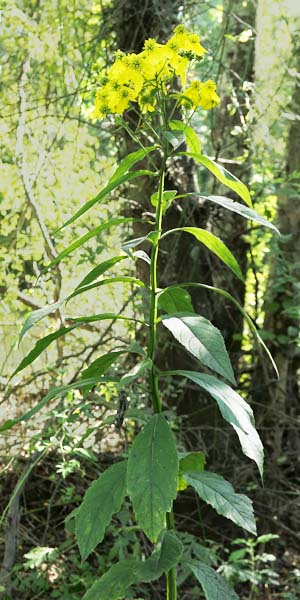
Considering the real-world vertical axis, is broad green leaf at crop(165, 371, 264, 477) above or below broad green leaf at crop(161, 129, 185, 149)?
below

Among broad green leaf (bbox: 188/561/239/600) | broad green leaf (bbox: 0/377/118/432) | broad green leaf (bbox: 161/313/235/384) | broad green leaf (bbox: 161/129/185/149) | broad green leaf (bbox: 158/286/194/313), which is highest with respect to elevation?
broad green leaf (bbox: 161/129/185/149)

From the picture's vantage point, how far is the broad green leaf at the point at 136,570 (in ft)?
5.10

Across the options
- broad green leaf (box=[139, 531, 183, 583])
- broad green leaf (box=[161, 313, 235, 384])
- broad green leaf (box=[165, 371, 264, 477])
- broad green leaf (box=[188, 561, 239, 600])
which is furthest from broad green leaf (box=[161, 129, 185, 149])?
broad green leaf (box=[188, 561, 239, 600])

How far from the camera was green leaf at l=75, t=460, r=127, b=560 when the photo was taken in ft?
4.67

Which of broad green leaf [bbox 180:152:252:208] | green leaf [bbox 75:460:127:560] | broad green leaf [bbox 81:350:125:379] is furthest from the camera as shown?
broad green leaf [bbox 81:350:125:379]

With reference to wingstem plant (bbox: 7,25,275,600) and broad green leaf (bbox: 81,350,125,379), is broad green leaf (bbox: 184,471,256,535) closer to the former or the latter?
wingstem plant (bbox: 7,25,275,600)

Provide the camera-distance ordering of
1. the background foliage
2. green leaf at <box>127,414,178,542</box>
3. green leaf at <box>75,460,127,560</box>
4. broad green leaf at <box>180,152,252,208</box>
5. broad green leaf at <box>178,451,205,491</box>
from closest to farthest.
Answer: green leaf at <box>127,414,178,542</box> < green leaf at <box>75,460,127,560</box> < broad green leaf at <box>180,152,252,208</box> < broad green leaf at <box>178,451,205,491</box> < the background foliage

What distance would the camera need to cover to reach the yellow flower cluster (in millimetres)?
1503

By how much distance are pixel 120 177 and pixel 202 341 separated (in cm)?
38

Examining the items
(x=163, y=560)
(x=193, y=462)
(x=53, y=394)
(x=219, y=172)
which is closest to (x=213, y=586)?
(x=163, y=560)

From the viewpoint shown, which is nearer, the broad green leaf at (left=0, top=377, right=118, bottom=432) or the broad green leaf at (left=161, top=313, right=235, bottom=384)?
the broad green leaf at (left=161, top=313, right=235, bottom=384)

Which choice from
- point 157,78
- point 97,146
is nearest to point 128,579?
point 157,78

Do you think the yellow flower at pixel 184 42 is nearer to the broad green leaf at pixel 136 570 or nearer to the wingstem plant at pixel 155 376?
the wingstem plant at pixel 155 376

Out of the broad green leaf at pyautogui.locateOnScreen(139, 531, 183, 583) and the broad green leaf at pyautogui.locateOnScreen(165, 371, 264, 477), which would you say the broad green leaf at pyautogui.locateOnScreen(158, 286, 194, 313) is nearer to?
the broad green leaf at pyautogui.locateOnScreen(165, 371, 264, 477)
